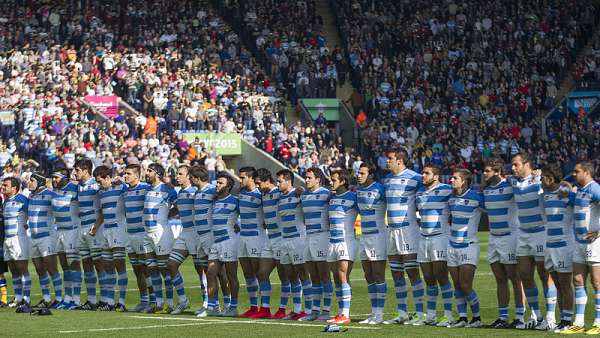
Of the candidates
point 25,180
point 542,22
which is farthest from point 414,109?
point 25,180

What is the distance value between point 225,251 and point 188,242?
0.94 m

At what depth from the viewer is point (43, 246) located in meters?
21.6

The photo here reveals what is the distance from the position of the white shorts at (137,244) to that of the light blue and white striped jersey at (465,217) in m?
5.63

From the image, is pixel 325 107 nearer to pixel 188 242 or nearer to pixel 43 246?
pixel 43 246

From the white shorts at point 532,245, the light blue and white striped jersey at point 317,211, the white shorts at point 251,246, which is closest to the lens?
the white shorts at point 532,245

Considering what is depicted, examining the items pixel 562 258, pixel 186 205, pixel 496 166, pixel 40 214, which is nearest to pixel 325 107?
pixel 40 214

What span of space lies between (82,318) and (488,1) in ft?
122

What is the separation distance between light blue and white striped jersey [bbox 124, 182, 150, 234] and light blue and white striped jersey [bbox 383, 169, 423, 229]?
4.70 m

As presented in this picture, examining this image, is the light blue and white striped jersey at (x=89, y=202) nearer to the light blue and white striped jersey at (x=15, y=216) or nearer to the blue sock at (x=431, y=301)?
the light blue and white striped jersey at (x=15, y=216)

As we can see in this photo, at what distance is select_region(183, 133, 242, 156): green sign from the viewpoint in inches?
1652

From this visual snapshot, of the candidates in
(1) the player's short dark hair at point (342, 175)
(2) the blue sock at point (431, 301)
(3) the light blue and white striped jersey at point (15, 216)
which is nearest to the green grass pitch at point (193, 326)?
(2) the blue sock at point (431, 301)

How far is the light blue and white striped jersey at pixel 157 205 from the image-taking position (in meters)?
20.4

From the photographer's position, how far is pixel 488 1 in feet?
175

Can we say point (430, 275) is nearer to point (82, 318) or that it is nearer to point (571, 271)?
point (571, 271)
